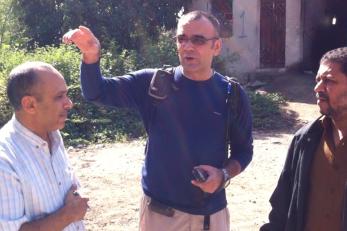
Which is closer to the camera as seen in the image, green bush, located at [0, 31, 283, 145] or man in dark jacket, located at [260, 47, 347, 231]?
man in dark jacket, located at [260, 47, 347, 231]

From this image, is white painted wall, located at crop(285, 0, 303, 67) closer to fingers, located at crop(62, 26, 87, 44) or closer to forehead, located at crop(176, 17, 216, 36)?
forehead, located at crop(176, 17, 216, 36)

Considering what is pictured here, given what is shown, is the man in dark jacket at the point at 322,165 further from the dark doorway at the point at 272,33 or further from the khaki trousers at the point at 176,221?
the dark doorway at the point at 272,33

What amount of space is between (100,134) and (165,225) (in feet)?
21.5

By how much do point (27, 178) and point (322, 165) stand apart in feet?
4.38

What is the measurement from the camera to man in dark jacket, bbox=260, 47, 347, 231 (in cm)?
241

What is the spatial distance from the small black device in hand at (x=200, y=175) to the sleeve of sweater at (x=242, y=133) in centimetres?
34

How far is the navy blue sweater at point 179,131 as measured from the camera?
2688 millimetres

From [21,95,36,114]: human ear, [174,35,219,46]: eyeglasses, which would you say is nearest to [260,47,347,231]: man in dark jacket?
[174,35,219,46]: eyeglasses

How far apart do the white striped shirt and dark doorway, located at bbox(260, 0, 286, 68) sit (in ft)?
41.4

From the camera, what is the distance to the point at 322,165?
249 centimetres

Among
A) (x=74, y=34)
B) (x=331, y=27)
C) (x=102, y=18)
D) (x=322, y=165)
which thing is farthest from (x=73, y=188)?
(x=331, y=27)

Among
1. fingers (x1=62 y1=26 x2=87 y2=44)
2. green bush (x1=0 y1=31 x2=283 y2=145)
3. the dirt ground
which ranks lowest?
the dirt ground

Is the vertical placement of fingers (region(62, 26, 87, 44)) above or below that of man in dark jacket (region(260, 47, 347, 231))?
above

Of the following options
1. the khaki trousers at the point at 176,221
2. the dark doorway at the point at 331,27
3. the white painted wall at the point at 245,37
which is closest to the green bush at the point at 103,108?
the white painted wall at the point at 245,37
